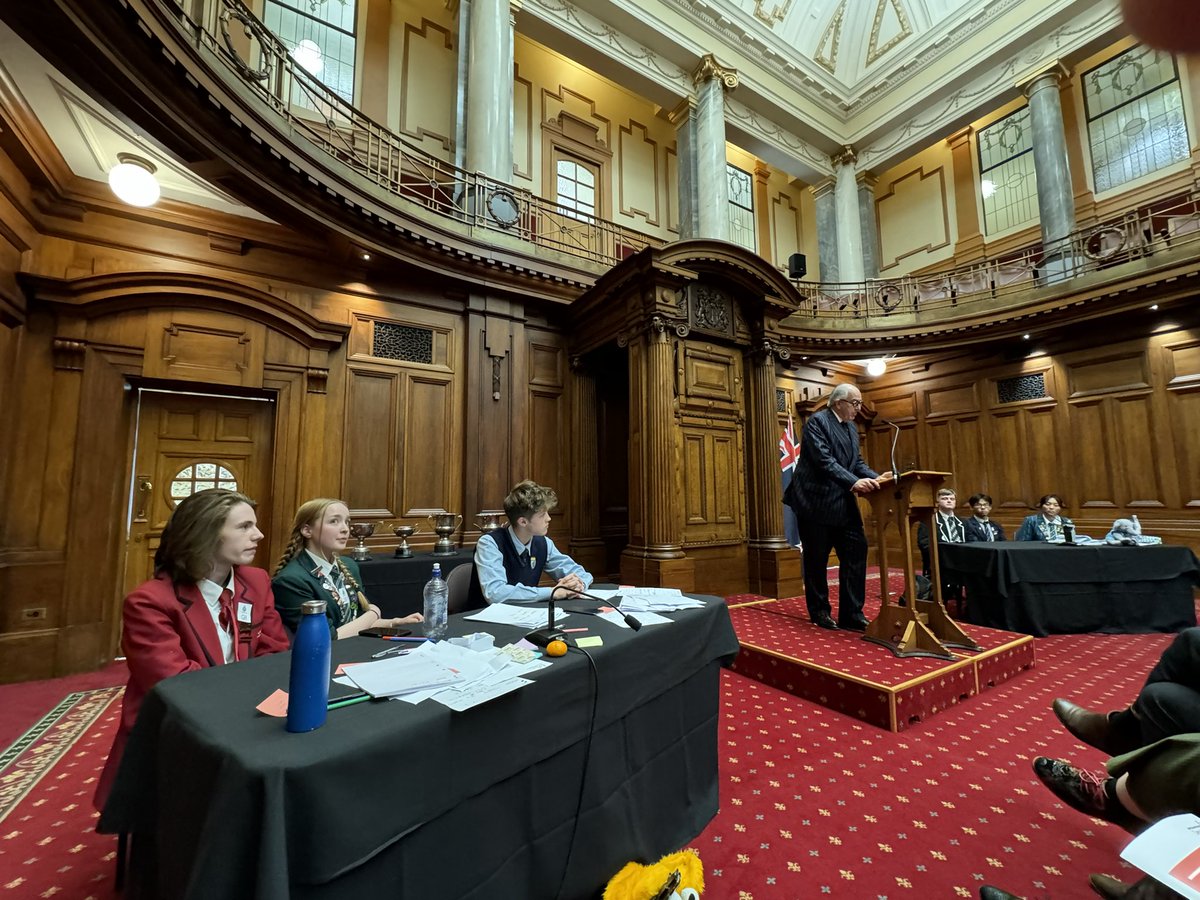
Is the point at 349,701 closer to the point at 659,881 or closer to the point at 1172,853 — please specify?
the point at 659,881

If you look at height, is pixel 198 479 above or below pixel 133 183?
below

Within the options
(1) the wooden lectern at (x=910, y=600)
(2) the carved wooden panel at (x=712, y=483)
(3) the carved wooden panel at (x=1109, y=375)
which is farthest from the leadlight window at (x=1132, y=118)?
(1) the wooden lectern at (x=910, y=600)

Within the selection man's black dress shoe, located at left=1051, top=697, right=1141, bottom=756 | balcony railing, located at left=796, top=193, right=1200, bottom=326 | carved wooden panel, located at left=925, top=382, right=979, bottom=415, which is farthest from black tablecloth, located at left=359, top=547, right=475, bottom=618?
carved wooden panel, located at left=925, top=382, right=979, bottom=415

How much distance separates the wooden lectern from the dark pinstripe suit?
0.23m

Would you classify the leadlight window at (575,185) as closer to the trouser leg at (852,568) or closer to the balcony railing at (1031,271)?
the balcony railing at (1031,271)

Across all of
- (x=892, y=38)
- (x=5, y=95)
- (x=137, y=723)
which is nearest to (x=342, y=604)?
(x=137, y=723)

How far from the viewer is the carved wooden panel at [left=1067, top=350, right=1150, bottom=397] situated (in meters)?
6.64

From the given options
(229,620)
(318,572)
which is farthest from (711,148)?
(229,620)

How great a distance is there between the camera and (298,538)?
207 centimetres

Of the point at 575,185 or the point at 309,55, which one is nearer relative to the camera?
the point at 309,55

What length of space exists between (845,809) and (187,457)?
5.16 meters

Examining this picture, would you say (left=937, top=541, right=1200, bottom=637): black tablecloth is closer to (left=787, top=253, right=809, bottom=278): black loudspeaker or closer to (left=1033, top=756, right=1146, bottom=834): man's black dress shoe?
(left=1033, top=756, right=1146, bottom=834): man's black dress shoe

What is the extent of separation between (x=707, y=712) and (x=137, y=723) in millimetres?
1700

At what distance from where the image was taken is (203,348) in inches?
166
